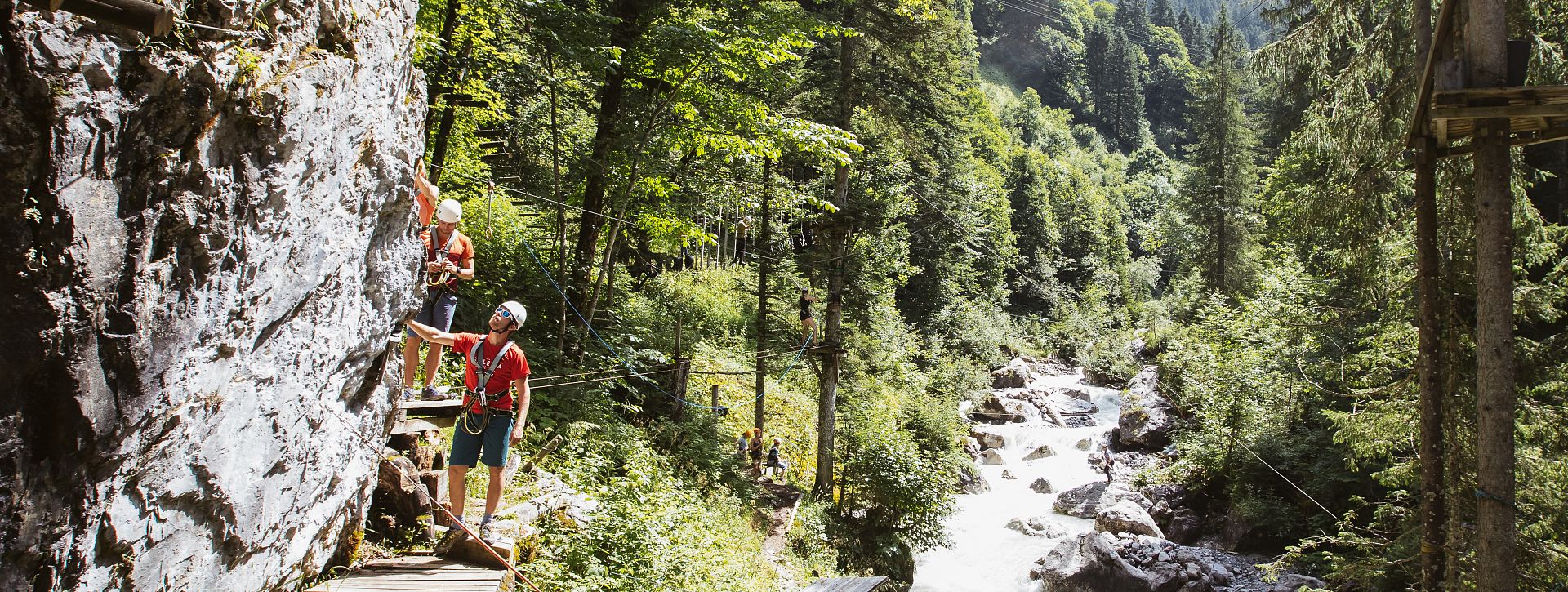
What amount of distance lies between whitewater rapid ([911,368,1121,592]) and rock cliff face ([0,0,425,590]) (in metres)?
12.2

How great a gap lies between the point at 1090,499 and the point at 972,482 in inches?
117

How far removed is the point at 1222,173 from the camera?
106 feet

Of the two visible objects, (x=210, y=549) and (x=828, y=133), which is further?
(x=828, y=133)

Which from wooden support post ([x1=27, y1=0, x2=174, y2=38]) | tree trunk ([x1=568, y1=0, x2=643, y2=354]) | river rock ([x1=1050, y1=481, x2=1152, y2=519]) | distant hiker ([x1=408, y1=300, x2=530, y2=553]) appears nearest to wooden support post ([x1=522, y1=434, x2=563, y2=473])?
tree trunk ([x1=568, y1=0, x2=643, y2=354])

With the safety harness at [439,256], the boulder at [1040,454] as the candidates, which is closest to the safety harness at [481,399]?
the safety harness at [439,256]

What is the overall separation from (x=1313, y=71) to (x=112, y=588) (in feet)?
39.6

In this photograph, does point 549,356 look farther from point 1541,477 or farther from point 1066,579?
point 1541,477

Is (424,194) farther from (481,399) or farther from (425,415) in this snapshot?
(425,415)

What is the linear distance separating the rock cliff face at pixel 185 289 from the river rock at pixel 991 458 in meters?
20.9

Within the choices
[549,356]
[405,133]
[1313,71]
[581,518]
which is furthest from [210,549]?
[1313,71]

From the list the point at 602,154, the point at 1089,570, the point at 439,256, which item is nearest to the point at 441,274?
the point at 439,256

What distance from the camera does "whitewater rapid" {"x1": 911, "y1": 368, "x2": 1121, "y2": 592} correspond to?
15555mm

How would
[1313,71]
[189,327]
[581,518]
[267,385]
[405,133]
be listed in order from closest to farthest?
[189,327]
[267,385]
[405,133]
[581,518]
[1313,71]

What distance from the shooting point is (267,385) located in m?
4.30
